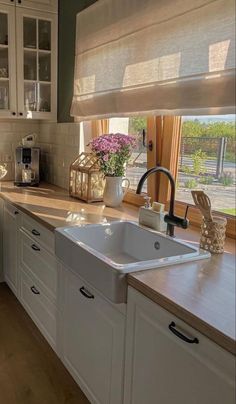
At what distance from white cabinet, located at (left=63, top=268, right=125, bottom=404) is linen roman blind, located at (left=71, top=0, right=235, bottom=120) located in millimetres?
940

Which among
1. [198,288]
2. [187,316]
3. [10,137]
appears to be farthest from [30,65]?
[187,316]

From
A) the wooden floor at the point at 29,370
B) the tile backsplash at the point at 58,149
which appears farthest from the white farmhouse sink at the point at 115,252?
Result: the tile backsplash at the point at 58,149

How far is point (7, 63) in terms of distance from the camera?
2.89m

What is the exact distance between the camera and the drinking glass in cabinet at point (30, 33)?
290cm

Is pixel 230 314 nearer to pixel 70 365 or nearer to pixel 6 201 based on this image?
pixel 70 365

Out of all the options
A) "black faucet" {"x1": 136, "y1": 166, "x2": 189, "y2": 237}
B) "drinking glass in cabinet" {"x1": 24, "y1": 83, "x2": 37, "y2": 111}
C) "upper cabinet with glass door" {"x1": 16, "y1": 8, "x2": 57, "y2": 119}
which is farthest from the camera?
"drinking glass in cabinet" {"x1": 24, "y1": 83, "x2": 37, "y2": 111}

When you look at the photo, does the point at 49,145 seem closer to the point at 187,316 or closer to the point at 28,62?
the point at 28,62

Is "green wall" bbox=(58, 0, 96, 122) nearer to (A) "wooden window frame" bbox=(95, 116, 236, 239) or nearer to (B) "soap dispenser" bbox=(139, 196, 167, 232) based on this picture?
(A) "wooden window frame" bbox=(95, 116, 236, 239)

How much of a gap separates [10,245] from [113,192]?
949 millimetres

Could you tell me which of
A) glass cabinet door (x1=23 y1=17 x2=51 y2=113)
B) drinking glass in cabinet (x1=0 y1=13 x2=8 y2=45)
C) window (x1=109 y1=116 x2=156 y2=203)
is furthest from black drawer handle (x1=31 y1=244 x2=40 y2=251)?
drinking glass in cabinet (x1=0 y1=13 x2=8 y2=45)

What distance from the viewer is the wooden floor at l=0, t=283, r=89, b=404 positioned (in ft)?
5.96

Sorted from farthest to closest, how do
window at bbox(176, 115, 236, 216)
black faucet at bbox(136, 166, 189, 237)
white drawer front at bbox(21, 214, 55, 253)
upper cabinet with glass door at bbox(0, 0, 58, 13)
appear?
upper cabinet with glass door at bbox(0, 0, 58, 13) < white drawer front at bbox(21, 214, 55, 253) < window at bbox(176, 115, 236, 216) < black faucet at bbox(136, 166, 189, 237)

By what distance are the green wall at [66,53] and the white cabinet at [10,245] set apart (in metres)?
0.93

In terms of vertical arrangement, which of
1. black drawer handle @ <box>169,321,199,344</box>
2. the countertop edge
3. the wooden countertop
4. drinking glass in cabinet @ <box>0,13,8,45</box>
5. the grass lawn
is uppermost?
drinking glass in cabinet @ <box>0,13,8,45</box>
